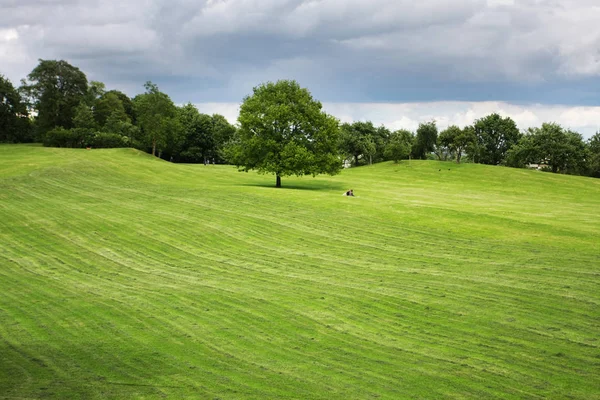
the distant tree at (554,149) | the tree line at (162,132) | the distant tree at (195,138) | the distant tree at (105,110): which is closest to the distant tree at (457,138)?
the tree line at (162,132)

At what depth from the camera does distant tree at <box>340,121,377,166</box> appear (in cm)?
10769

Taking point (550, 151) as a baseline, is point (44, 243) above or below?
below

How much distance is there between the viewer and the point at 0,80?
93.1 metres

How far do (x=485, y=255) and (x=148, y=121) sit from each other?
74.8 metres

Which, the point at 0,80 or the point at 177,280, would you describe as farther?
the point at 0,80

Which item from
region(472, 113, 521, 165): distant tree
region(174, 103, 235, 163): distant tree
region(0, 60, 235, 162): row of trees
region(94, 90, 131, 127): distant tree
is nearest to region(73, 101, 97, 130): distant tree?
region(0, 60, 235, 162): row of trees

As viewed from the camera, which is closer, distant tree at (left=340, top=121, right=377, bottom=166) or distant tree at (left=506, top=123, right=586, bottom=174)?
distant tree at (left=506, top=123, right=586, bottom=174)

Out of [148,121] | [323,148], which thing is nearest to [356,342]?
[323,148]

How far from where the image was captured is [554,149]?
9512 centimetres

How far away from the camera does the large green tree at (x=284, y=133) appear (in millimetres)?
52719

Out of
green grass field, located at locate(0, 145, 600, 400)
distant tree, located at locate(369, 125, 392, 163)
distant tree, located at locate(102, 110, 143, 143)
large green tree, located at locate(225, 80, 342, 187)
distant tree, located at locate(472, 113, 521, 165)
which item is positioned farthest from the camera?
distant tree, located at locate(472, 113, 521, 165)

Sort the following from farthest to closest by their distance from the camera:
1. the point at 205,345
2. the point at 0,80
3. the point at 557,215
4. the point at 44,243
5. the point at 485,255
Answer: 1. the point at 0,80
2. the point at 557,215
3. the point at 44,243
4. the point at 485,255
5. the point at 205,345

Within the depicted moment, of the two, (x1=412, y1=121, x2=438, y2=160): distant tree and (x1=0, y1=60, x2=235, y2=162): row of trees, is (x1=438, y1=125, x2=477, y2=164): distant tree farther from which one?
(x1=0, y1=60, x2=235, y2=162): row of trees

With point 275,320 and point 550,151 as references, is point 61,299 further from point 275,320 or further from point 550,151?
point 550,151
